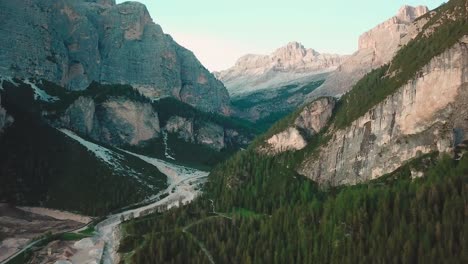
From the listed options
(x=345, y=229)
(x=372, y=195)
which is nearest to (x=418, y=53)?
(x=372, y=195)

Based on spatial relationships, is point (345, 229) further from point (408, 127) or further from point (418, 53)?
point (418, 53)

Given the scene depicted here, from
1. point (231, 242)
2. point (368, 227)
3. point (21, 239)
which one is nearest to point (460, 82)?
point (368, 227)

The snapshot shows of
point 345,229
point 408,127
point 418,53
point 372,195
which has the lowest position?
point 345,229

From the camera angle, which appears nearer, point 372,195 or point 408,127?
point 372,195

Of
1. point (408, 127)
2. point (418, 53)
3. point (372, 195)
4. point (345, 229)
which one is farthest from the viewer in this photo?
point (418, 53)

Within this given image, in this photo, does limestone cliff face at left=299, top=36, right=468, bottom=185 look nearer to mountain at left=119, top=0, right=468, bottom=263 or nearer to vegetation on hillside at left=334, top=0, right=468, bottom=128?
mountain at left=119, top=0, right=468, bottom=263

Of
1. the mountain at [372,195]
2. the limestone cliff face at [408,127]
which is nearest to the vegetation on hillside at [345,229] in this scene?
the mountain at [372,195]

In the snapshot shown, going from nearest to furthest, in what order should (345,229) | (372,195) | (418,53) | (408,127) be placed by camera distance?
(345,229) < (372,195) < (408,127) < (418,53)

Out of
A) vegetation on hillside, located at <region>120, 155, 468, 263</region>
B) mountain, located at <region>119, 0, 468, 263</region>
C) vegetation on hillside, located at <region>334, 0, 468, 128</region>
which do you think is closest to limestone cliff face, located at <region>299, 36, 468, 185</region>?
mountain, located at <region>119, 0, 468, 263</region>
